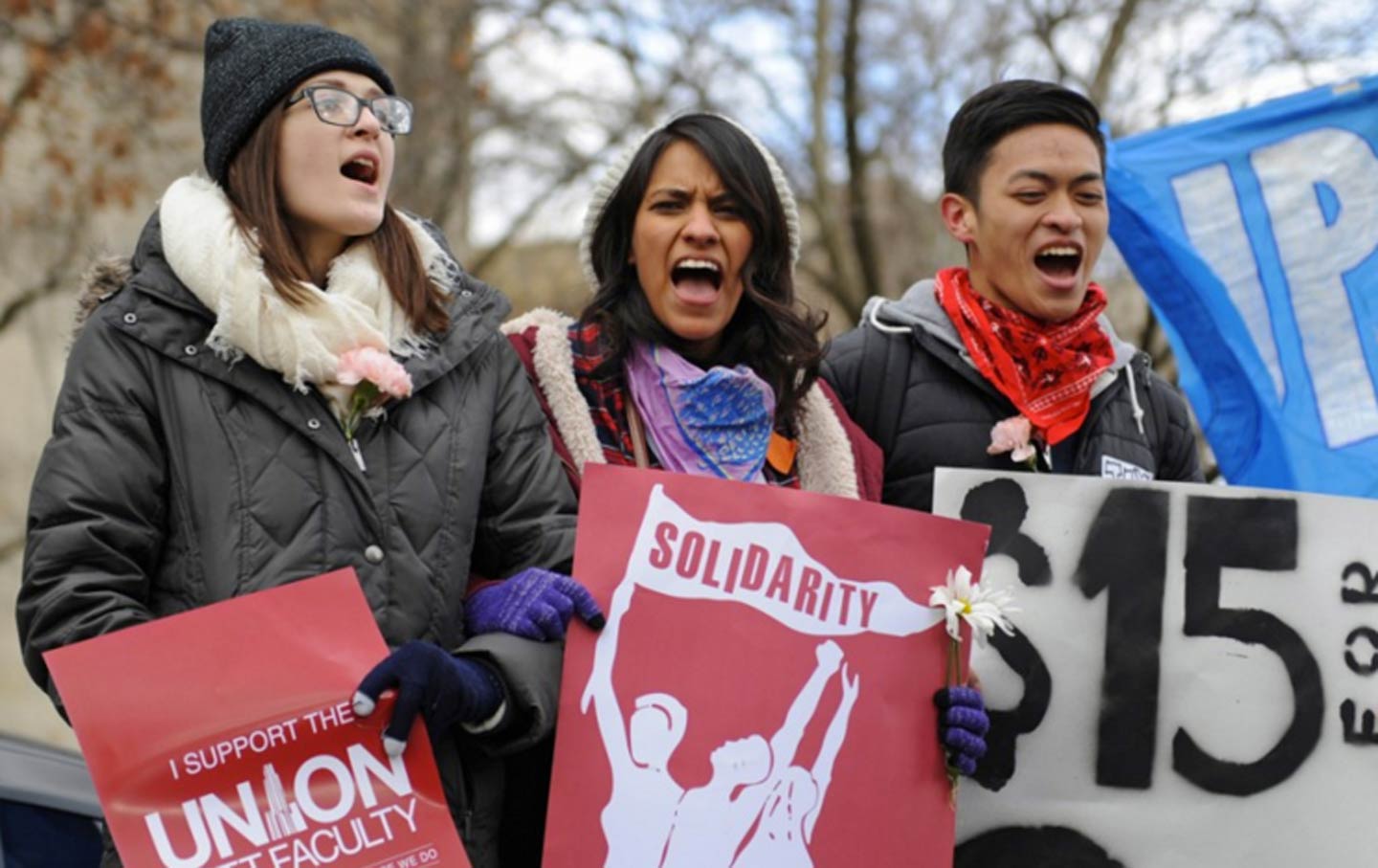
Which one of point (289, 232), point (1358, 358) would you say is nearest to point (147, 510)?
point (289, 232)

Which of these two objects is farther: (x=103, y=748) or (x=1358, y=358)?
(x=1358, y=358)

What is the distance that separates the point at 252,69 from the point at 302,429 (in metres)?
0.59

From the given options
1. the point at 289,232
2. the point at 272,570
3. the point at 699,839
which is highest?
the point at 289,232

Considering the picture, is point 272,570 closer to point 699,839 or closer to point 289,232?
point 289,232

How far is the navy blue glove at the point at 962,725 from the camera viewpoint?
268 cm

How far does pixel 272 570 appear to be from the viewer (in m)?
2.41

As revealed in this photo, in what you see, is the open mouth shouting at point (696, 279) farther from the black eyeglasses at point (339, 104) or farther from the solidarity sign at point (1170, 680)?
the black eyeglasses at point (339, 104)

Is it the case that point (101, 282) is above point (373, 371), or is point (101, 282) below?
above

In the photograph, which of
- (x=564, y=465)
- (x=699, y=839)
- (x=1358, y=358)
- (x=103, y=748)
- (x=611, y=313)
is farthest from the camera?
(x=1358, y=358)

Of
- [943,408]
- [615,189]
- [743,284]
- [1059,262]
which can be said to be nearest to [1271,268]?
[1059,262]

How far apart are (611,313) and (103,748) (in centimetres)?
133

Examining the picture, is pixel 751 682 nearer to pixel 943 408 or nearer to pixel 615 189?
pixel 943 408

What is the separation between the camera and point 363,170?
2688mm

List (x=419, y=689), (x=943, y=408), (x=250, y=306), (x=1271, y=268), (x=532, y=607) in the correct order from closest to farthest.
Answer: (x=419, y=689), (x=250, y=306), (x=532, y=607), (x=943, y=408), (x=1271, y=268)
